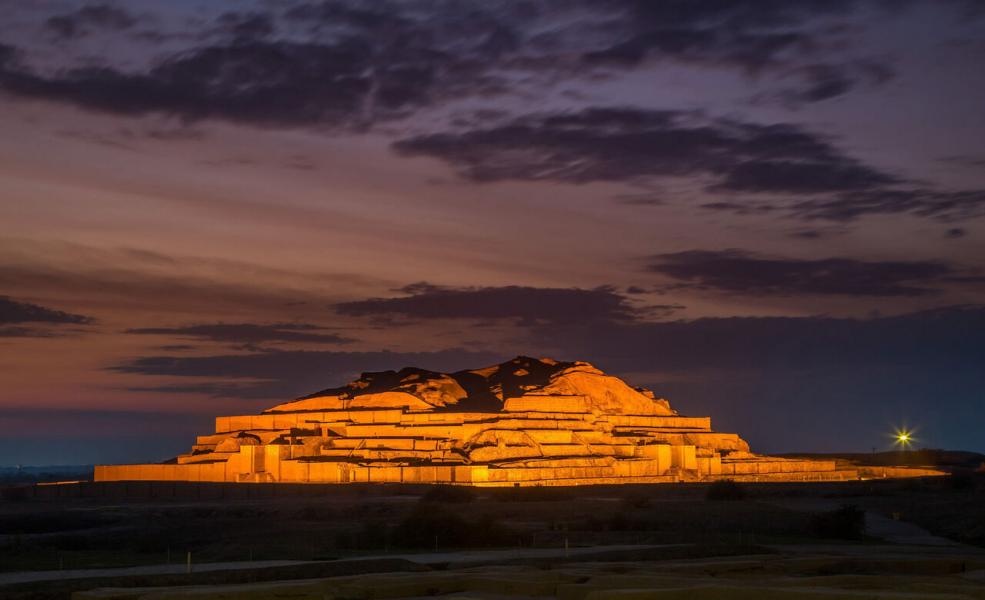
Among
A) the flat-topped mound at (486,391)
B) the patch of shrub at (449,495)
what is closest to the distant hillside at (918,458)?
the flat-topped mound at (486,391)

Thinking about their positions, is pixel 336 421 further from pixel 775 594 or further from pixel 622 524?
pixel 775 594

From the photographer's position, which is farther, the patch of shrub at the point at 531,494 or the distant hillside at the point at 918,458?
the distant hillside at the point at 918,458

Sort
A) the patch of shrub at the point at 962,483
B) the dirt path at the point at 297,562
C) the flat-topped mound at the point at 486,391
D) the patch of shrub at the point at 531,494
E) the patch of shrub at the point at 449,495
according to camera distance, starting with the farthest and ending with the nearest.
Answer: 1. the flat-topped mound at the point at 486,391
2. the patch of shrub at the point at 962,483
3. the patch of shrub at the point at 531,494
4. the patch of shrub at the point at 449,495
5. the dirt path at the point at 297,562

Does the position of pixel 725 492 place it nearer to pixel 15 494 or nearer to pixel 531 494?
pixel 531 494

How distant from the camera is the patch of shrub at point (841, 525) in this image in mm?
48906

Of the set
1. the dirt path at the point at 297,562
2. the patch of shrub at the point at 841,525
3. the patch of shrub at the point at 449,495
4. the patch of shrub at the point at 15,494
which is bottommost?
the dirt path at the point at 297,562

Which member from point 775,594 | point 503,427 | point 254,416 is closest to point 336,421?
point 254,416

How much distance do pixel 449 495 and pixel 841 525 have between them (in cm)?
2506

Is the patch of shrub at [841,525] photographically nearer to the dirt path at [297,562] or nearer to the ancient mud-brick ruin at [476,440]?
the dirt path at [297,562]

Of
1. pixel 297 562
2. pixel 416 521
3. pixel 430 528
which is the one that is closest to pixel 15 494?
pixel 416 521

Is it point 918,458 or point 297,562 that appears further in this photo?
point 918,458

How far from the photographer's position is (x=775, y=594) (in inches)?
768

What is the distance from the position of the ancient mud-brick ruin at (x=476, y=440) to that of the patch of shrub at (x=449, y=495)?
10.8 m

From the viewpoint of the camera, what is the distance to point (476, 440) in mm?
92375
